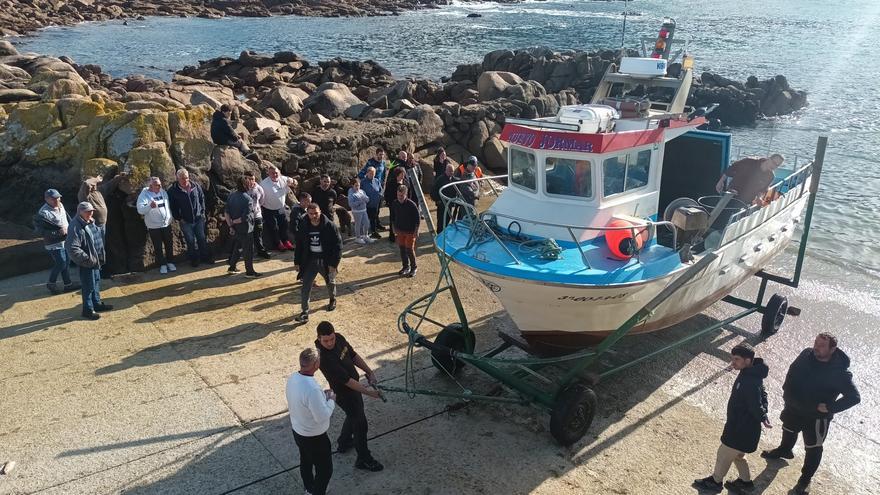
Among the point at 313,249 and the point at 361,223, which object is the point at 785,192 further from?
the point at 313,249

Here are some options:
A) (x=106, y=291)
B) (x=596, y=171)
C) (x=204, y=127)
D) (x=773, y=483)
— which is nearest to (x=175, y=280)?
(x=106, y=291)

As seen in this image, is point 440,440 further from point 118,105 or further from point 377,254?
point 118,105

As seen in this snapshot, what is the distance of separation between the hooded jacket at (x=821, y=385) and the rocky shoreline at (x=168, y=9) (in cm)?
5781

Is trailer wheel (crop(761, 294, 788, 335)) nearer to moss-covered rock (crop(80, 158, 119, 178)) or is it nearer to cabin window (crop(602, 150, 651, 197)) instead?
cabin window (crop(602, 150, 651, 197))

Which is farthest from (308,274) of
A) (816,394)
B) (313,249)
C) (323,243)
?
(816,394)

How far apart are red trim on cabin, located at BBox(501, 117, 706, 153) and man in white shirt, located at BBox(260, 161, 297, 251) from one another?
444 centimetres

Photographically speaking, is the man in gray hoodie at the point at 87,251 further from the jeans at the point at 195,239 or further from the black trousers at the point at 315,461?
the black trousers at the point at 315,461

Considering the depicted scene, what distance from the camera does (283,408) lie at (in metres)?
7.30

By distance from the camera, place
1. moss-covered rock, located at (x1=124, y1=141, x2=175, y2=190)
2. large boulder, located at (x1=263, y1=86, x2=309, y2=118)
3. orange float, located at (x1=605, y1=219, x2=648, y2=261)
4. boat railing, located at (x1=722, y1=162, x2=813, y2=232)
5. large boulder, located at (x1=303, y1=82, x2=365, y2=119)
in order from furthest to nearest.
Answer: large boulder, located at (x1=263, y1=86, x2=309, y2=118) < large boulder, located at (x1=303, y1=82, x2=365, y2=119) < moss-covered rock, located at (x1=124, y1=141, x2=175, y2=190) < boat railing, located at (x1=722, y1=162, x2=813, y2=232) < orange float, located at (x1=605, y1=219, x2=648, y2=261)

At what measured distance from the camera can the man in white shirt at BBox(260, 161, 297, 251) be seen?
11305mm

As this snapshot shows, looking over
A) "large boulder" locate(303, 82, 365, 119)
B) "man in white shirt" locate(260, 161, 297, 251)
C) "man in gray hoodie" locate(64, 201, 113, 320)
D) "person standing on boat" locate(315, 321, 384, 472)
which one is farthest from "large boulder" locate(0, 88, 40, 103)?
"person standing on boat" locate(315, 321, 384, 472)

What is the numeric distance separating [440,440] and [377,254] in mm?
5542

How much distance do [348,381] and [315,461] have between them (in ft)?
2.34

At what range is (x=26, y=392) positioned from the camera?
291 inches
